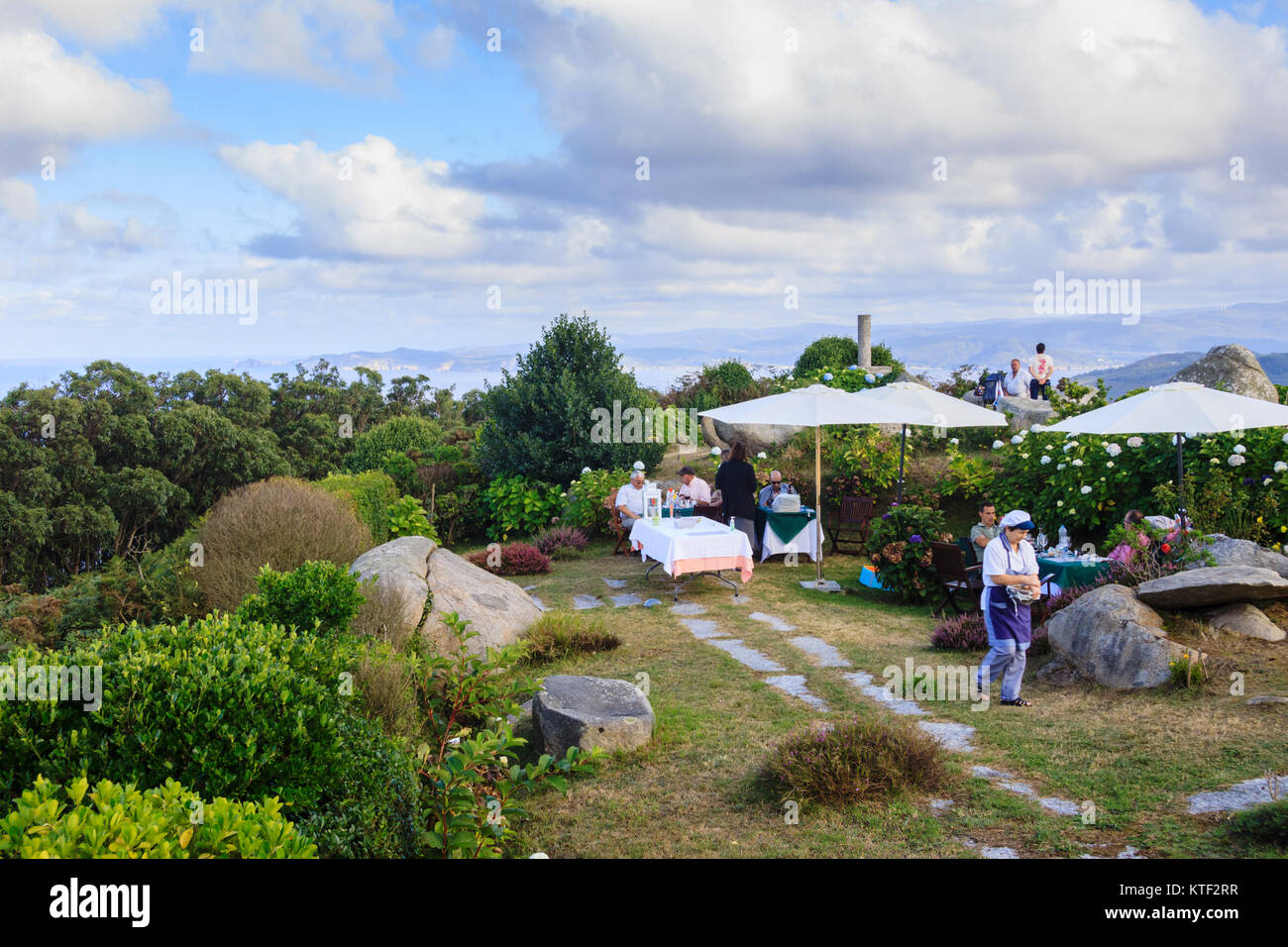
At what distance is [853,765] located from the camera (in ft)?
16.2

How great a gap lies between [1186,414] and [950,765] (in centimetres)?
585

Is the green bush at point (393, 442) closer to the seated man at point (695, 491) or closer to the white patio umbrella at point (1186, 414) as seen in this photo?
the seated man at point (695, 491)

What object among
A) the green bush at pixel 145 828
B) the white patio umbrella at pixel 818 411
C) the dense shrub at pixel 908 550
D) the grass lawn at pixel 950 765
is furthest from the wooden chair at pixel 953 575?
the green bush at pixel 145 828

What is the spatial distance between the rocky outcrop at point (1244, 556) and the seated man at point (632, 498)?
725 cm

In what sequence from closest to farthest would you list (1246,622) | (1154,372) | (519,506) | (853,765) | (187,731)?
(187,731), (853,765), (1246,622), (519,506), (1154,372)

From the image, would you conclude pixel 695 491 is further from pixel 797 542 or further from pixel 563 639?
pixel 563 639

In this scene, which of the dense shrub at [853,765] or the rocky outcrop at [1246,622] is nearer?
the dense shrub at [853,765]

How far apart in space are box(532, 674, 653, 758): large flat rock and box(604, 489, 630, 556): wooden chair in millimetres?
7280

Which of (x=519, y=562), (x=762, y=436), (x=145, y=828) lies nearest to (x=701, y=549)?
(x=519, y=562)

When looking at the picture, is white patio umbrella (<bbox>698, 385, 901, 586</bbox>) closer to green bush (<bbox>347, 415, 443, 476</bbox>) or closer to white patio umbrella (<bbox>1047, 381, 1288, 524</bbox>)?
white patio umbrella (<bbox>1047, 381, 1288, 524</bbox>)

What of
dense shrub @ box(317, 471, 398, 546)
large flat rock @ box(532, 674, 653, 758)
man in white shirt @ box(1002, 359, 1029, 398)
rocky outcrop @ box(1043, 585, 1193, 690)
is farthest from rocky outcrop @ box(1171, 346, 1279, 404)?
large flat rock @ box(532, 674, 653, 758)

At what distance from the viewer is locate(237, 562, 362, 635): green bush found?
19.4 ft

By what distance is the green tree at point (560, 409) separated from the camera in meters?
16.9

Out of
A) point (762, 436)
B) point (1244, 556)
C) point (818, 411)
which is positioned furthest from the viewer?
point (762, 436)
